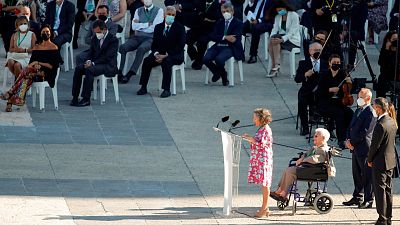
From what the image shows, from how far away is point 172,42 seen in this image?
25000 millimetres

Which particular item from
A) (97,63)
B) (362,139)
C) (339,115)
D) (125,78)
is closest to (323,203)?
(362,139)

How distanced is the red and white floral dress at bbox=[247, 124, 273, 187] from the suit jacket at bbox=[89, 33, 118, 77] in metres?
6.99

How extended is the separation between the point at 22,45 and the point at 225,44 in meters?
3.62

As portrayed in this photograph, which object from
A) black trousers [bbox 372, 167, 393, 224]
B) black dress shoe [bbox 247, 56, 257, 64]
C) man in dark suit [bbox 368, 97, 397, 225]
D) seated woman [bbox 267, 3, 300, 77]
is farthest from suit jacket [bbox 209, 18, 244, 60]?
black trousers [bbox 372, 167, 393, 224]

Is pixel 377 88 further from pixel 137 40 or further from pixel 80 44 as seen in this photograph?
pixel 80 44

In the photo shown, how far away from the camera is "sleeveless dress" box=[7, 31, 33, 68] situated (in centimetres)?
2452

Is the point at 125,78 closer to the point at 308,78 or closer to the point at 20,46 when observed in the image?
the point at 20,46

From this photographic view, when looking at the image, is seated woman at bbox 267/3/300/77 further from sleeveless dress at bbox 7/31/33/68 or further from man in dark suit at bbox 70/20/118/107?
sleeveless dress at bbox 7/31/33/68

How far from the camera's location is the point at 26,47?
2472cm

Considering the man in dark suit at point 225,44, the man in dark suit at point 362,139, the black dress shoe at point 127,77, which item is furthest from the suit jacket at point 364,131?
the black dress shoe at point 127,77

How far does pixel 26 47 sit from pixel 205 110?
3339mm

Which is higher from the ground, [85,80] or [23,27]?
[23,27]

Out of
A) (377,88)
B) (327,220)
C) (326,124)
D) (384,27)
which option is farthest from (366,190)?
(384,27)

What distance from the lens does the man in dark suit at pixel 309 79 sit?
73.4 feet
